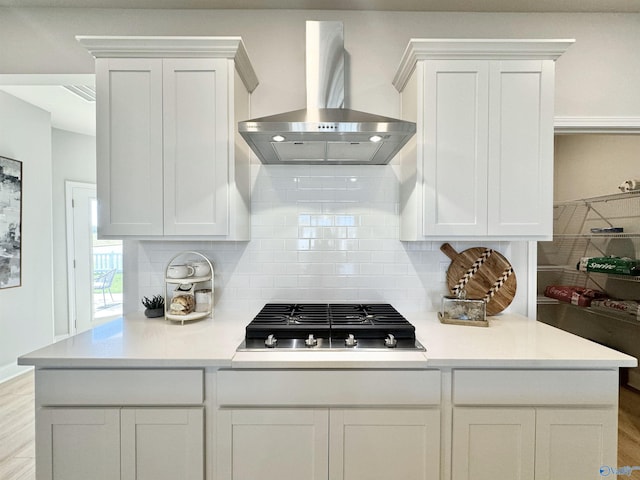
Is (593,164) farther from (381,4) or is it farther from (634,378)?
(381,4)

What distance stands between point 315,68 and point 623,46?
1951 mm

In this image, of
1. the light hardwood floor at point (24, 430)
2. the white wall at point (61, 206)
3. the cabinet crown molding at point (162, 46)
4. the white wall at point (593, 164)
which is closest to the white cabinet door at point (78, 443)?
the light hardwood floor at point (24, 430)

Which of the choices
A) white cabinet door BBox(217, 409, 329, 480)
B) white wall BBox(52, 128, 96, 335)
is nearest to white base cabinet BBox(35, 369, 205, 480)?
white cabinet door BBox(217, 409, 329, 480)

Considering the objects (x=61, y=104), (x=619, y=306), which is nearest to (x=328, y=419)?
(x=619, y=306)

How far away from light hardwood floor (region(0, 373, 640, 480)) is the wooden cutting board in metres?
1.26

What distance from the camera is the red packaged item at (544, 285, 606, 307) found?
3398 millimetres

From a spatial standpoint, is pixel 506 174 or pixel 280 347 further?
pixel 506 174

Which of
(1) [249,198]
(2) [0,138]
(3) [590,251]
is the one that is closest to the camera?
(1) [249,198]

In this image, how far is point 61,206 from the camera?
472 cm

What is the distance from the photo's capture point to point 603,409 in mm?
1467

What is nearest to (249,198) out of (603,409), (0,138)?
(603,409)

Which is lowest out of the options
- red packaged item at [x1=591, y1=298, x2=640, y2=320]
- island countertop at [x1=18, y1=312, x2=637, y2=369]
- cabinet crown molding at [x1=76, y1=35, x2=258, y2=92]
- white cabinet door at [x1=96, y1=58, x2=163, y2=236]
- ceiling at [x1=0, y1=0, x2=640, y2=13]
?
red packaged item at [x1=591, y1=298, x2=640, y2=320]

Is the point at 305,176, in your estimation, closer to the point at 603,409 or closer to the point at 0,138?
the point at 603,409

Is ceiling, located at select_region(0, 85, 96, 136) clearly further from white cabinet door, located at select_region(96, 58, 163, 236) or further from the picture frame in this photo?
white cabinet door, located at select_region(96, 58, 163, 236)
